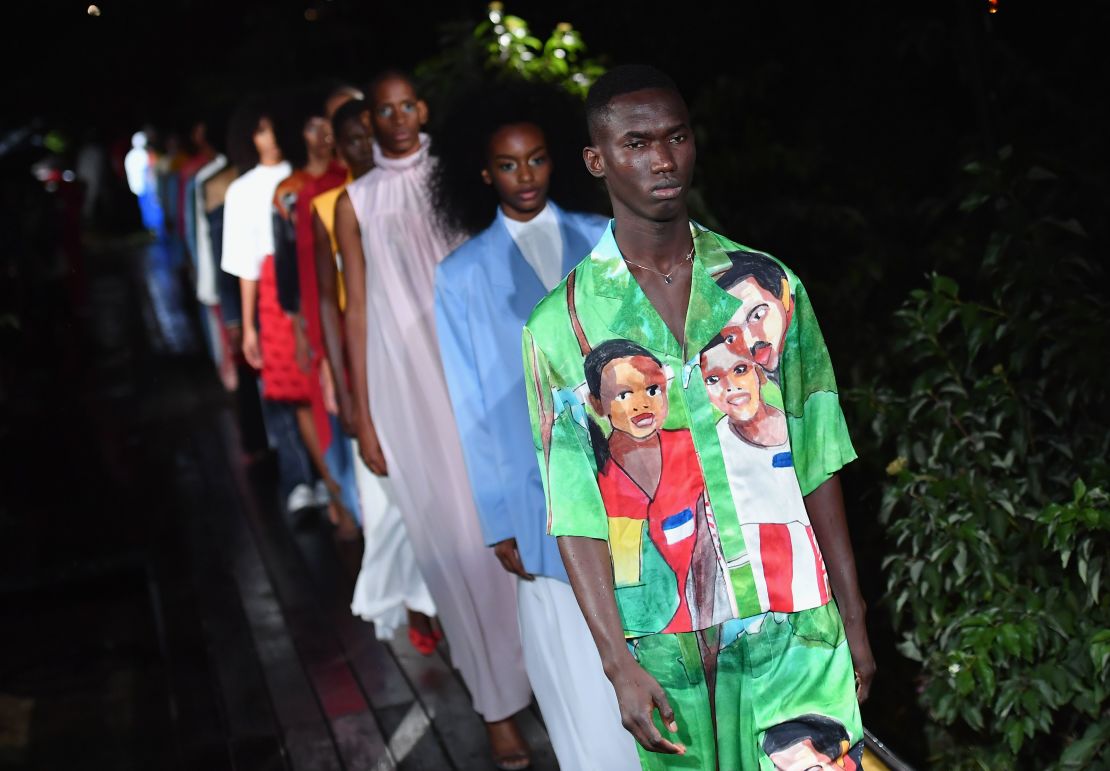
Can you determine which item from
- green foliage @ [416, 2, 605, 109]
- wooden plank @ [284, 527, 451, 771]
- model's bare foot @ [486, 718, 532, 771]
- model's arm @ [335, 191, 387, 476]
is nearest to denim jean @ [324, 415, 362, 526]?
wooden plank @ [284, 527, 451, 771]

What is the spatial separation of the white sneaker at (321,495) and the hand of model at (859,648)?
4946mm

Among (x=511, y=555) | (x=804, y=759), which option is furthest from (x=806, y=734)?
(x=511, y=555)

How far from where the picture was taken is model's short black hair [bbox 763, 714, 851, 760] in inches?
104

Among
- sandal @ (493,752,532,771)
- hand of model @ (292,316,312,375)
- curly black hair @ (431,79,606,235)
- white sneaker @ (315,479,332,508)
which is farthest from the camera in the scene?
white sneaker @ (315,479,332,508)

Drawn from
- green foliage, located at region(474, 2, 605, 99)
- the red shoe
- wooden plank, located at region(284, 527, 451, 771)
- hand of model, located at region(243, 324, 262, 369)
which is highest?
green foliage, located at region(474, 2, 605, 99)

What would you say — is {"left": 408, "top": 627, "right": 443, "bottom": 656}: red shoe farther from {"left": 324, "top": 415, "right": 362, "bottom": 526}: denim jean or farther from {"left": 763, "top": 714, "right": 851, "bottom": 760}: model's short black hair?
{"left": 763, "top": 714, "right": 851, "bottom": 760}: model's short black hair

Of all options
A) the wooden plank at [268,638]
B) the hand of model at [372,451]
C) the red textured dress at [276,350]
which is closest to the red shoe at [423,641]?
the wooden plank at [268,638]

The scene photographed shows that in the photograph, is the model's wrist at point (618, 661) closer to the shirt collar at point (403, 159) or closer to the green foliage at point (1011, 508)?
the green foliage at point (1011, 508)

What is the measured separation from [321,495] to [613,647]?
17.1 feet

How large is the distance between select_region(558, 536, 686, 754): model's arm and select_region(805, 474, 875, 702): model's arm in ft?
1.17

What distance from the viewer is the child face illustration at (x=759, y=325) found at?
104 inches

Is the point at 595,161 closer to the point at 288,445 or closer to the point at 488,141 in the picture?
the point at 488,141

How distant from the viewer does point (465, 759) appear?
4.59 metres

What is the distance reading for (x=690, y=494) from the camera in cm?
264
